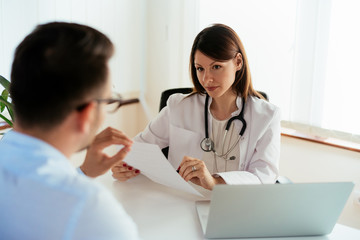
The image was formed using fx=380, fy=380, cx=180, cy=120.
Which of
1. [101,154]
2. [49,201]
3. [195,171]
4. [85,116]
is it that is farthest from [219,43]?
[49,201]

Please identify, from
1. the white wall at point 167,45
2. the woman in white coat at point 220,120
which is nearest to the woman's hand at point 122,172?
the woman in white coat at point 220,120

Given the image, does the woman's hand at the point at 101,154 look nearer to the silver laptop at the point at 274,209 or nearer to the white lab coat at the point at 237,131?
the silver laptop at the point at 274,209

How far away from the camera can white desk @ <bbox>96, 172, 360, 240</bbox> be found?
3.59 feet

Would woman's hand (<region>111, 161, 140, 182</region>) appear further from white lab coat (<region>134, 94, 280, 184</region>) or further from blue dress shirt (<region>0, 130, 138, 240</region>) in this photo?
blue dress shirt (<region>0, 130, 138, 240</region>)

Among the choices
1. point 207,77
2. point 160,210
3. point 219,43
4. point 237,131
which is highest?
point 219,43

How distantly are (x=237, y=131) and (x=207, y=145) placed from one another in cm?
14

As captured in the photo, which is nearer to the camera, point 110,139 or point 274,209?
point 274,209

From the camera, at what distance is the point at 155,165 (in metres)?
1.26

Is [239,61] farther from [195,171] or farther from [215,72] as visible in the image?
[195,171]

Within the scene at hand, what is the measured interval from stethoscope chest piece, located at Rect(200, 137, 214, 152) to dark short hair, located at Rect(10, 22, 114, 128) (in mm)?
978

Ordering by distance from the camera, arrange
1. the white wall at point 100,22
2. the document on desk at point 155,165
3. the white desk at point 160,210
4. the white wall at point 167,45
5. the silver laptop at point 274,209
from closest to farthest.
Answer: the silver laptop at point 274,209 < the white desk at point 160,210 < the document on desk at point 155,165 < the white wall at point 100,22 < the white wall at point 167,45

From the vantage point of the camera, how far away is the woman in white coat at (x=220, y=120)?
5.14 ft

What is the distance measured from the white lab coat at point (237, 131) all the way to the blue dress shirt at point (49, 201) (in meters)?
0.86

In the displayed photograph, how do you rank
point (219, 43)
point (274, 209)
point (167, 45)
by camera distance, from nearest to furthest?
point (274, 209), point (219, 43), point (167, 45)
